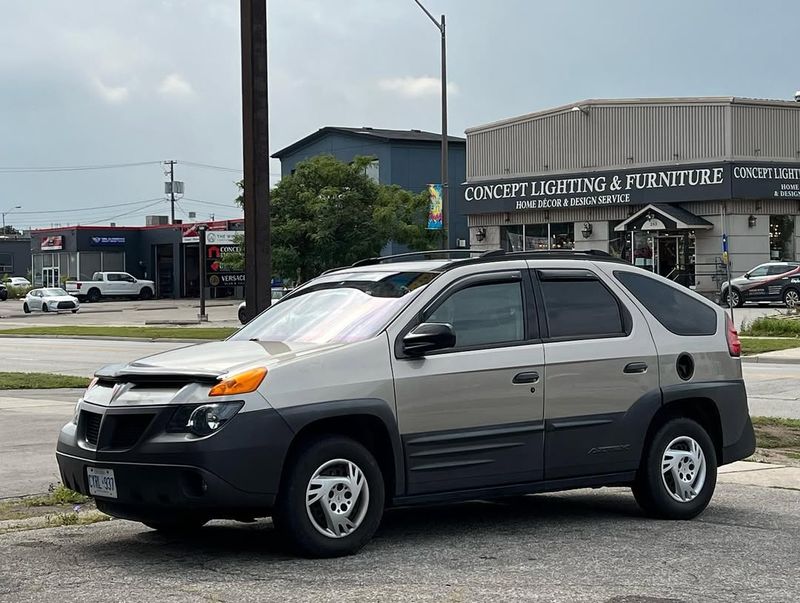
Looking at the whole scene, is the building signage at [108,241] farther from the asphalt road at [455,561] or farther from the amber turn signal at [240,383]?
the amber turn signal at [240,383]

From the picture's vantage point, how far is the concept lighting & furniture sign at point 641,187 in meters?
44.8

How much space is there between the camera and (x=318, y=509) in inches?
271

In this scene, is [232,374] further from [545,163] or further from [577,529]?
[545,163]

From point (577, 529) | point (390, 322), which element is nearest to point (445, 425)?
point (390, 322)

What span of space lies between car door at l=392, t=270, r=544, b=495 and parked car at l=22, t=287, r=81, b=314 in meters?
57.5

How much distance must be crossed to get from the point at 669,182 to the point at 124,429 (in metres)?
41.7

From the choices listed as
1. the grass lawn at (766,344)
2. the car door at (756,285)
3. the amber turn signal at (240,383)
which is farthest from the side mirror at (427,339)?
the car door at (756,285)

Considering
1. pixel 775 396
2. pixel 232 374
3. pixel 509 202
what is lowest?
pixel 775 396

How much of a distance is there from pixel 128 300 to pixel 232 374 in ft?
251

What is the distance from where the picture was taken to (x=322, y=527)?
6.86 meters

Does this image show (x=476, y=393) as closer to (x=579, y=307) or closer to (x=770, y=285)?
(x=579, y=307)

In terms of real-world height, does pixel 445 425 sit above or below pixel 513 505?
above

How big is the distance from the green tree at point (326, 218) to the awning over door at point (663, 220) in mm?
10354

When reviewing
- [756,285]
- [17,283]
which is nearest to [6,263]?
[17,283]
